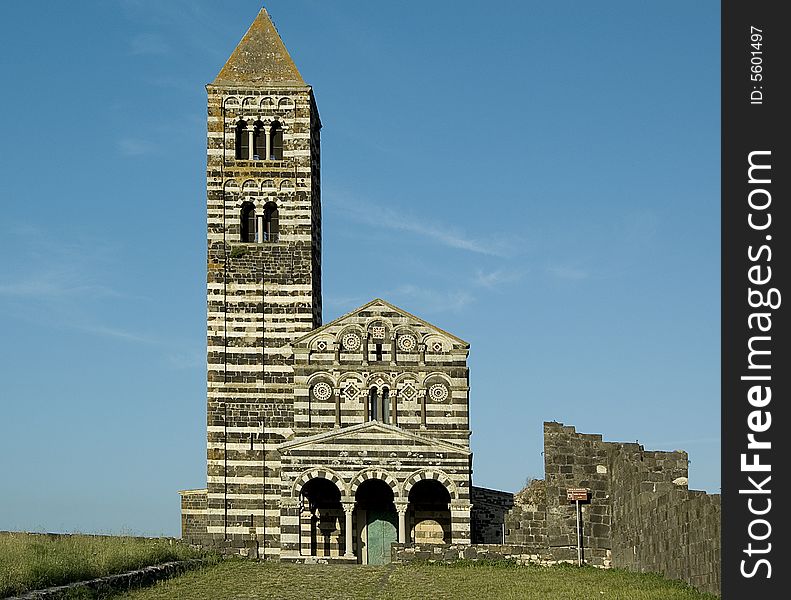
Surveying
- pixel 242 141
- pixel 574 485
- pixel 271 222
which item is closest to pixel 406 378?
pixel 271 222

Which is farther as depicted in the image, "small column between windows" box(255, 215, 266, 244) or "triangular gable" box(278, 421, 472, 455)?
"small column between windows" box(255, 215, 266, 244)

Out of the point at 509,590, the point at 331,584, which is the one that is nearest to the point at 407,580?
the point at 331,584

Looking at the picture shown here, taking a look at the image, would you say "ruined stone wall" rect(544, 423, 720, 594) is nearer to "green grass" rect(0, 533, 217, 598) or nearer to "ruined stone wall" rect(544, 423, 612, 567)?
"ruined stone wall" rect(544, 423, 612, 567)

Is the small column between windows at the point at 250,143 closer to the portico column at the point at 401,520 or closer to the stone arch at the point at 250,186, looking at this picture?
the stone arch at the point at 250,186

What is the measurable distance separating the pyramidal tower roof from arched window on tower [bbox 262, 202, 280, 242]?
15.5 feet

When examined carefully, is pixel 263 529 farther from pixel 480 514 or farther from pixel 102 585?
pixel 102 585

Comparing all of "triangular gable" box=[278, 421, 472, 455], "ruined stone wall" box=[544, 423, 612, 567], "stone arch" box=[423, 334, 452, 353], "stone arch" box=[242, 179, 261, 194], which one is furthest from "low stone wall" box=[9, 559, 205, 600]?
"stone arch" box=[242, 179, 261, 194]

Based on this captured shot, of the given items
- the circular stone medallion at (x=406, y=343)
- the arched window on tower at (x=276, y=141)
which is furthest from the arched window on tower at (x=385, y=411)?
the arched window on tower at (x=276, y=141)

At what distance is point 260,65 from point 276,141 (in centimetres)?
308

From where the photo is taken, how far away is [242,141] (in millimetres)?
48000

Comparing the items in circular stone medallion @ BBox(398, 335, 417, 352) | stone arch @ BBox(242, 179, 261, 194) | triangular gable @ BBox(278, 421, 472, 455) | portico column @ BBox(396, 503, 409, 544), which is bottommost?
portico column @ BBox(396, 503, 409, 544)

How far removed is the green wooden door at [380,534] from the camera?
43094 millimetres

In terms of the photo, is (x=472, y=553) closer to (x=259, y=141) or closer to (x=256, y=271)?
(x=256, y=271)

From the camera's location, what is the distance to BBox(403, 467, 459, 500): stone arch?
40.7 meters
